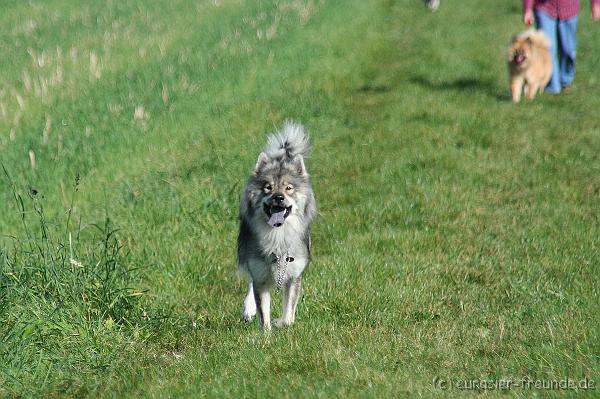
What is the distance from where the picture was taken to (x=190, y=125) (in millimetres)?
10648

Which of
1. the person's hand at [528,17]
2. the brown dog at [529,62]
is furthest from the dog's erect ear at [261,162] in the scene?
the person's hand at [528,17]

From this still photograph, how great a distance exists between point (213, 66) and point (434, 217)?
22.0 feet

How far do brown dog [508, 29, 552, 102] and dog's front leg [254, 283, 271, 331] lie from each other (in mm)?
8293

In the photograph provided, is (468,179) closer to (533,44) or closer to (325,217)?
(325,217)

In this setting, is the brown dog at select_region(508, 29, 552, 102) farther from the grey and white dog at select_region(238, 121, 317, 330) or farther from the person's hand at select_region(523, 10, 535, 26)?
the grey and white dog at select_region(238, 121, 317, 330)

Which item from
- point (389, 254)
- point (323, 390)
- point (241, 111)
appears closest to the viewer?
point (323, 390)

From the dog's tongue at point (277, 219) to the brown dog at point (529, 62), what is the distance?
8332 millimetres

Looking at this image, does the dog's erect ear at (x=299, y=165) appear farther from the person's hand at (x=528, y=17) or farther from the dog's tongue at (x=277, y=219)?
the person's hand at (x=528, y=17)

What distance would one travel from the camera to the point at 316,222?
7816 millimetres

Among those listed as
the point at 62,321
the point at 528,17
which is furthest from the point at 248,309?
the point at 528,17

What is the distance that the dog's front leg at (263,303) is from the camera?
526 centimetres

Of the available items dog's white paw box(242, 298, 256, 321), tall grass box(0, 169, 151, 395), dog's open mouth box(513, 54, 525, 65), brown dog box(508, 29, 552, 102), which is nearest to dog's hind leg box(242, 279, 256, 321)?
dog's white paw box(242, 298, 256, 321)


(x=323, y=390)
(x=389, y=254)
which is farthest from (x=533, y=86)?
(x=323, y=390)

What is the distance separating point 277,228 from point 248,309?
35.8 inches
